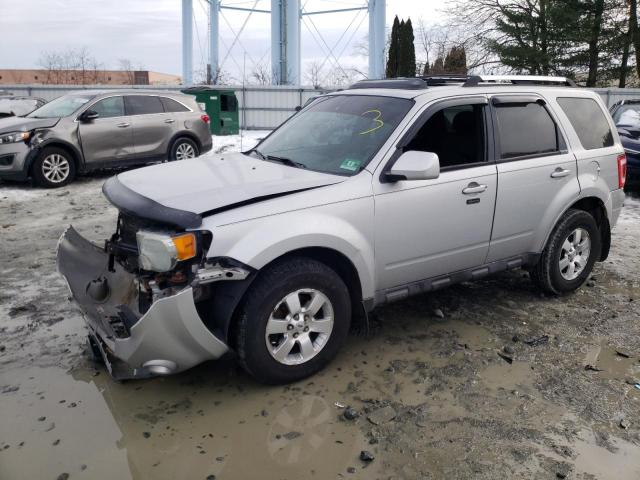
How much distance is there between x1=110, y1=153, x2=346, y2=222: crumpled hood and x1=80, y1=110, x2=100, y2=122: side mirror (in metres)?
6.92

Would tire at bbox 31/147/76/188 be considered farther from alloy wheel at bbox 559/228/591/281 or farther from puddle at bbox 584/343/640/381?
puddle at bbox 584/343/640/381

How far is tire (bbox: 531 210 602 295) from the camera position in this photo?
4.95 m

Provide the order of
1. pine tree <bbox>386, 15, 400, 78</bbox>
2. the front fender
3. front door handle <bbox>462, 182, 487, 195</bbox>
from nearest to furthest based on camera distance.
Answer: the front fender
front door handle <bbox>462, 182, 487, 195</bbox>
pine tree <bbox>386, 15, 400, 78</bbox>

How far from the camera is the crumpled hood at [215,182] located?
3.34 meters

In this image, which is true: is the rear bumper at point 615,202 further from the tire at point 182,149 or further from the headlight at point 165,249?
the tire at point 182,149

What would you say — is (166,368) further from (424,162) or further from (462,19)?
(462,19)

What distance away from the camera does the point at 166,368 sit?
319 centimetres

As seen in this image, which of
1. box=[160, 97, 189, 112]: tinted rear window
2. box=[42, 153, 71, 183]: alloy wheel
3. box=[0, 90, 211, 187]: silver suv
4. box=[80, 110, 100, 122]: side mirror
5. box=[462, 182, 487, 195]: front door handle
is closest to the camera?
box=[462, 182, 487, 195]: front door handle

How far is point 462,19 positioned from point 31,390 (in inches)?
1185

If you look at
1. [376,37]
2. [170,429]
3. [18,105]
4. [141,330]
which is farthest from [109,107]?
[376,37]

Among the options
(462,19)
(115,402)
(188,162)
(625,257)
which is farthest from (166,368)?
(462,19)

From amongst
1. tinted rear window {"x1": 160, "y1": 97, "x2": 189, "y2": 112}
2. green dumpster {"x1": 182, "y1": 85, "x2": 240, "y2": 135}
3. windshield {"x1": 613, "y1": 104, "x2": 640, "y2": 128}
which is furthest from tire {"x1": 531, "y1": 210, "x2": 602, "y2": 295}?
green dumpster {"x1": 182, "y1": 85, "x2": 240, "y2": 135}

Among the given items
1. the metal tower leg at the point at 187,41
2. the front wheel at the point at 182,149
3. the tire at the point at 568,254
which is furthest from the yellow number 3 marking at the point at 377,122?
the metal tower leg at the point at 187,41

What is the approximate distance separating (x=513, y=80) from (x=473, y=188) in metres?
1.24
